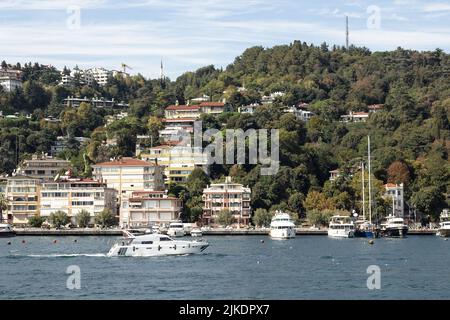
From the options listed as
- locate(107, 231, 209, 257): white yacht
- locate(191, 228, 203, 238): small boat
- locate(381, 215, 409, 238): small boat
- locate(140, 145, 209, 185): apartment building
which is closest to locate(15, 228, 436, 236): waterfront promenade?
locate(191, 228, 203, 238): small boat

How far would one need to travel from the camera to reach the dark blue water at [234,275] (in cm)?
3059

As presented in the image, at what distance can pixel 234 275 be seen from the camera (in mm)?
36938

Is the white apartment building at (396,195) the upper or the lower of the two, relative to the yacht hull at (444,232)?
upper

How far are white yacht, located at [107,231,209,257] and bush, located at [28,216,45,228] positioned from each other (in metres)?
37.4

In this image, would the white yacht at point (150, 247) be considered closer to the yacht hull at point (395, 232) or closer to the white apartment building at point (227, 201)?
the yacht hull at point (395, 232)

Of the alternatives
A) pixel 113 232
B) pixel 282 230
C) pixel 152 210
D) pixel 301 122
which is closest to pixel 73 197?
pixel 152 210

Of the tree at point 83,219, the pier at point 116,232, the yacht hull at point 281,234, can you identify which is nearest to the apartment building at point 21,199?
the pier at point 116,232

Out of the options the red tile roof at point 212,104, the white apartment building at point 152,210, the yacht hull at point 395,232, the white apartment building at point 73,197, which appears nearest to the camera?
the yacht hull at point 395,232

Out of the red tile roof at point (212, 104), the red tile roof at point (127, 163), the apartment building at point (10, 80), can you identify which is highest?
the apartment building at point (10, 80)

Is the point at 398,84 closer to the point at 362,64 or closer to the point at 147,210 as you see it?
the point at 362,64

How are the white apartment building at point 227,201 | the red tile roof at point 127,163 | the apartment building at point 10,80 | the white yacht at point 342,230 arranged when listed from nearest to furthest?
the white yacht at point 342,230 < the white apartment building at point 227,201 < the red tile roof at point 127,163 < the apartment building at point 10,80

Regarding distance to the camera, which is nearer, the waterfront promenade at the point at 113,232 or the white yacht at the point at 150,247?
the white yacht at the point at 150,247

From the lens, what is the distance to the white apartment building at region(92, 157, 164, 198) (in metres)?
90.6

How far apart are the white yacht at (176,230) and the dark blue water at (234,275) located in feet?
66.7
